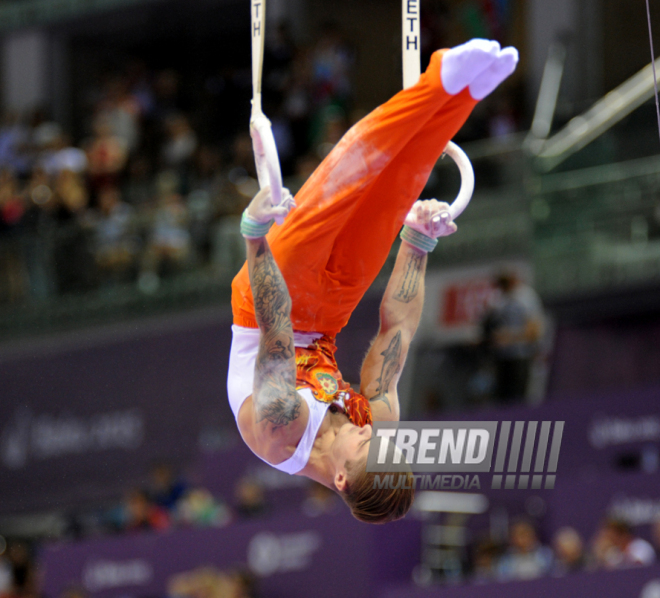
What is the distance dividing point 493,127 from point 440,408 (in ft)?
9.10

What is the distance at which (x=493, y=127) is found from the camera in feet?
32.9

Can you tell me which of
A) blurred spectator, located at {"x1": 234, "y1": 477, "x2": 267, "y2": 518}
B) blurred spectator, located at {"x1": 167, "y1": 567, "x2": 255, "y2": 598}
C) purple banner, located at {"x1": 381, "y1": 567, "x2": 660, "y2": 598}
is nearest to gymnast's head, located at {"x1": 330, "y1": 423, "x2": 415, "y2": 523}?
purple banner, located at {"x1": 381, "y1": 567, "x2": 660, "y2": 598}

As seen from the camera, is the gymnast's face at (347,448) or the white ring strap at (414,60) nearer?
the gymnast's face at (347,448)

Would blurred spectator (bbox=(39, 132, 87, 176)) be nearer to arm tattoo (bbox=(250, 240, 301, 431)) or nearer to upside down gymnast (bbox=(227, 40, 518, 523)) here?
upside down gymnast (bbox=(227, 40, 518, 523))

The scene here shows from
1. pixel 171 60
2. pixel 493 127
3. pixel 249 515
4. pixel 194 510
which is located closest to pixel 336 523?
pixel 249 515

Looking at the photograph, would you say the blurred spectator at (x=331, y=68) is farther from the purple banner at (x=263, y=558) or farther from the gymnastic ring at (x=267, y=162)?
the gymnastic ring at (x=267, y=162)

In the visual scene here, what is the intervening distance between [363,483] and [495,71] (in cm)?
164

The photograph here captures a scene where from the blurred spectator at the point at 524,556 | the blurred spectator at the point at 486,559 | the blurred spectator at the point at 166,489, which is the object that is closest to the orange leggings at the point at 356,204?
the blurred spectator at the point at 524,556

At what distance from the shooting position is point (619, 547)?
6547mm

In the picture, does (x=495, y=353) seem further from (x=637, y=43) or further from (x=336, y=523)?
(x=637, y=43)

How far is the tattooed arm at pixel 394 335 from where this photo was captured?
4656 millimetres

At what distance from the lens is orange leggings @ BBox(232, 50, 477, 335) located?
4230 millimetres

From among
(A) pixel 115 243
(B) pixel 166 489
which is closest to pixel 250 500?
(B) pixel 166 489

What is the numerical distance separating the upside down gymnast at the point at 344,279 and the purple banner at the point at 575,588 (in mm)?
2240
